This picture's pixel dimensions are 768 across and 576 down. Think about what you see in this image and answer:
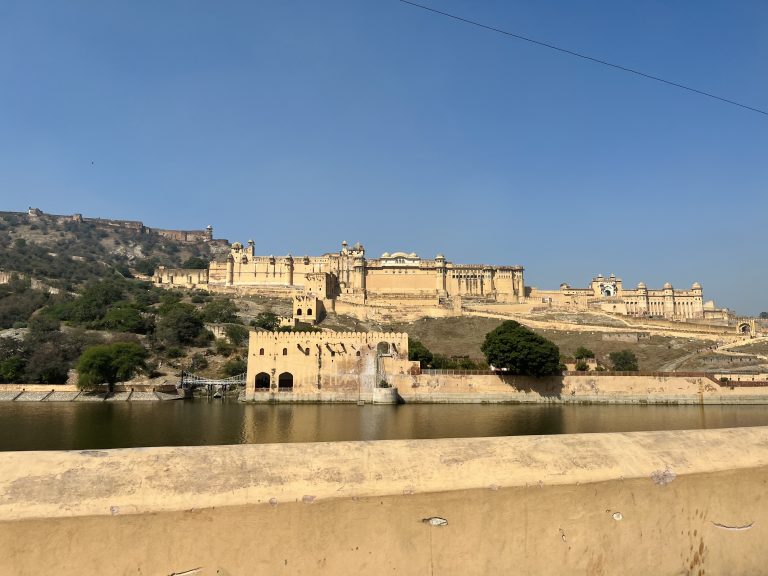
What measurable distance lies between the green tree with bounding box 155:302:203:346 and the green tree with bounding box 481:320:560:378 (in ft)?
95.9

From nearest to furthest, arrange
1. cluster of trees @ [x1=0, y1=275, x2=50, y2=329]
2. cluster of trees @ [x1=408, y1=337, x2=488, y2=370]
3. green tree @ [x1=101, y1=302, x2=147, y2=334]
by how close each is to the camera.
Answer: cluster of trees @ [x1=408, y1=337, x2=488, y2=370]
green tree @ [x1=101, y1=302, x2=147, y2=334]
cluster of trees @ [x1=0, y1=275, x2=50, y2=329]

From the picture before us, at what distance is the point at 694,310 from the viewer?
80312 mm

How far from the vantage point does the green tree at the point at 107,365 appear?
3503 cm

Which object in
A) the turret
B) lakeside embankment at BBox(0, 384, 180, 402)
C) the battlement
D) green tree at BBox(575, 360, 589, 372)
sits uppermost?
the turret

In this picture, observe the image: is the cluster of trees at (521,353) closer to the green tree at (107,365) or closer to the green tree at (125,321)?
the green tree at (107,365)

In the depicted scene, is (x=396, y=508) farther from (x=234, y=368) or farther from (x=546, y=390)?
(x=234, y=368)

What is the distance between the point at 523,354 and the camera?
31500 mm

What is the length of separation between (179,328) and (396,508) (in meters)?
49.7

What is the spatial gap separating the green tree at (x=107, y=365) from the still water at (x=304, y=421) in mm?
2728

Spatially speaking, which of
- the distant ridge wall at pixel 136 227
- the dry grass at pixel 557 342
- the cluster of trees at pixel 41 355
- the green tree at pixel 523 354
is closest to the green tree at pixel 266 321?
the dry grass at pixel 557 342

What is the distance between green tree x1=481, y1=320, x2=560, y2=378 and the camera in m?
31.6

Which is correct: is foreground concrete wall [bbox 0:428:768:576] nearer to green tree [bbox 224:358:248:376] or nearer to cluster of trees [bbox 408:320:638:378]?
cluster of trees [bbox 408:320:638:378]

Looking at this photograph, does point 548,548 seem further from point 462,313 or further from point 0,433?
point 462,313

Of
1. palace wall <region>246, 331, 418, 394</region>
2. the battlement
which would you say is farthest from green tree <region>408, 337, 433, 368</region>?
the battlement
